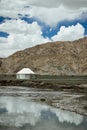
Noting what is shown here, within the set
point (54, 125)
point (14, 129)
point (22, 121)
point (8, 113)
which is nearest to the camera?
point (14, 129)

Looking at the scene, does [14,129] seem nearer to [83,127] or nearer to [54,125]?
[54,125]

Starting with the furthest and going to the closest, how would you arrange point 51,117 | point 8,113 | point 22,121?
1. point 8,113
2. point 51,117
3. point 22,121

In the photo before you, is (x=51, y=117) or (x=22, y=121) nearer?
(x=22, y=121)

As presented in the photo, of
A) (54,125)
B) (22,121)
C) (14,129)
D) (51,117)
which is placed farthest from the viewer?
(51,117)

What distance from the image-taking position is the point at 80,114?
1067 inches

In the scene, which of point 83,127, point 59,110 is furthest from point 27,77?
point 83,127

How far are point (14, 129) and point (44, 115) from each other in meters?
6.74

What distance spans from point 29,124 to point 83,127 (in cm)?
365

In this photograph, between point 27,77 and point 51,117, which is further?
point 27,77

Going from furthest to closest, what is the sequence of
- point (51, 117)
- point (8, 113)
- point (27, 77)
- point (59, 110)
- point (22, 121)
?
point (27, 77) → point (59, 110) → point (8, 113) → point (51, 117) → point (22, 121)

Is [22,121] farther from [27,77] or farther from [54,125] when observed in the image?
[27,77]

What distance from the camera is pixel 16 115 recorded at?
1054 inches

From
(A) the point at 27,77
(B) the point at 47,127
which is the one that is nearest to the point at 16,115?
(B) the point at 47,127

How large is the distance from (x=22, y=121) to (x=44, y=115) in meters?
3.59
